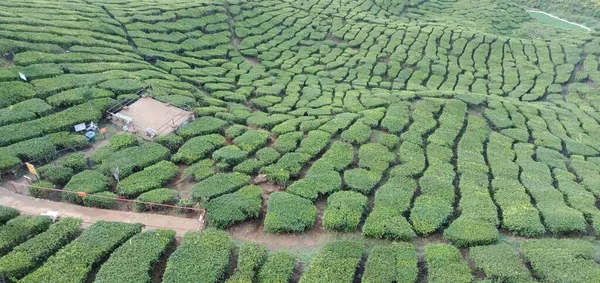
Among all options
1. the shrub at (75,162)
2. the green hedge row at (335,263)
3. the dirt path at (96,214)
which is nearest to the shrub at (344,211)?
the green hedge row at (335,263)

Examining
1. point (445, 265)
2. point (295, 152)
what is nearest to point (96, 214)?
point (295, 152)

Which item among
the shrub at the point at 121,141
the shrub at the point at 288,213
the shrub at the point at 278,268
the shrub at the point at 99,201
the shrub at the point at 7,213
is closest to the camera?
→ the shrub at the point at 278,268

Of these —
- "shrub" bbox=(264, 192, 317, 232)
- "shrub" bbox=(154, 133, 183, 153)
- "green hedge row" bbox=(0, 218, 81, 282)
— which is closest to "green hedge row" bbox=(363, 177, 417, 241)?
"shrub" bbox=(264, 192, 317, 232)

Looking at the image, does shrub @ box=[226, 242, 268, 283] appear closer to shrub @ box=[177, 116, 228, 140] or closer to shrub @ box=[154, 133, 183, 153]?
shrub @ box=[154, 133, 183, 153]

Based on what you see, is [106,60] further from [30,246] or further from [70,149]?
[30,246]

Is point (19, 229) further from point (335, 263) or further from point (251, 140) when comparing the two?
point (335, 263)

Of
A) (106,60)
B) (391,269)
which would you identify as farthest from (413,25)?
(391,269)

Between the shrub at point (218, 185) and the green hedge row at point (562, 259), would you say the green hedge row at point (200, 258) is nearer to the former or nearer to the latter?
the shrub at point (218, 185)
